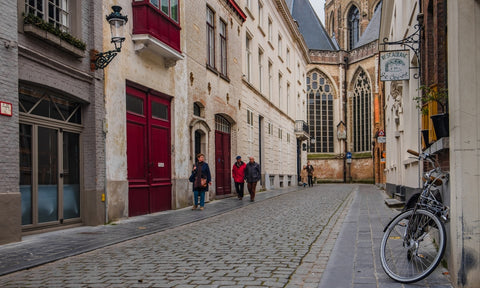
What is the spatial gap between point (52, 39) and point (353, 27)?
54.7m

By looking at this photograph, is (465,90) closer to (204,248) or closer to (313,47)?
(204,248)

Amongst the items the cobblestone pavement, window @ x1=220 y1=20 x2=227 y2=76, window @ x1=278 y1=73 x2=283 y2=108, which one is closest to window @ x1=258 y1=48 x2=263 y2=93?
window @ x1=278 y1=73 x2=283 y2=108

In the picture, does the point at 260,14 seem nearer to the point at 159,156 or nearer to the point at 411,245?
the point at 159,156

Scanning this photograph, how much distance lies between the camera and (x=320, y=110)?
172ft

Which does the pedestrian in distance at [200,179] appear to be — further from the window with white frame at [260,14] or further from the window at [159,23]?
the window with white frame at [260,14]

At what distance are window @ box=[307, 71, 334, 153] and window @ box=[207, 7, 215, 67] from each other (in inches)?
1372

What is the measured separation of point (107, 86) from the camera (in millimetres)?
10602

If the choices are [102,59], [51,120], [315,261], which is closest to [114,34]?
[102,59]

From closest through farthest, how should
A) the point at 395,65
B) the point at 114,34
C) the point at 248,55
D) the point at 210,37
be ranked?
the point at 114,34 < the point at 395,65 < the point at 210,37 < the point at 248,55

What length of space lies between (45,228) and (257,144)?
15.9m

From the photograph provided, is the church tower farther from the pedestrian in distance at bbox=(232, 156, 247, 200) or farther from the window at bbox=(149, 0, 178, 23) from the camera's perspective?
the window at bbox=(149, 0, 178, 23)

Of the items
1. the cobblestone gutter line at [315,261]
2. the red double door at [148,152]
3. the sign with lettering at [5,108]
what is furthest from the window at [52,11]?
the cobblestone gutter line at [315,261]

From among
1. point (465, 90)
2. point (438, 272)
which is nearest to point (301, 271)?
point (438, 272)

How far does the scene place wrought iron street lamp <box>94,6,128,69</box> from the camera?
9.90 metres
